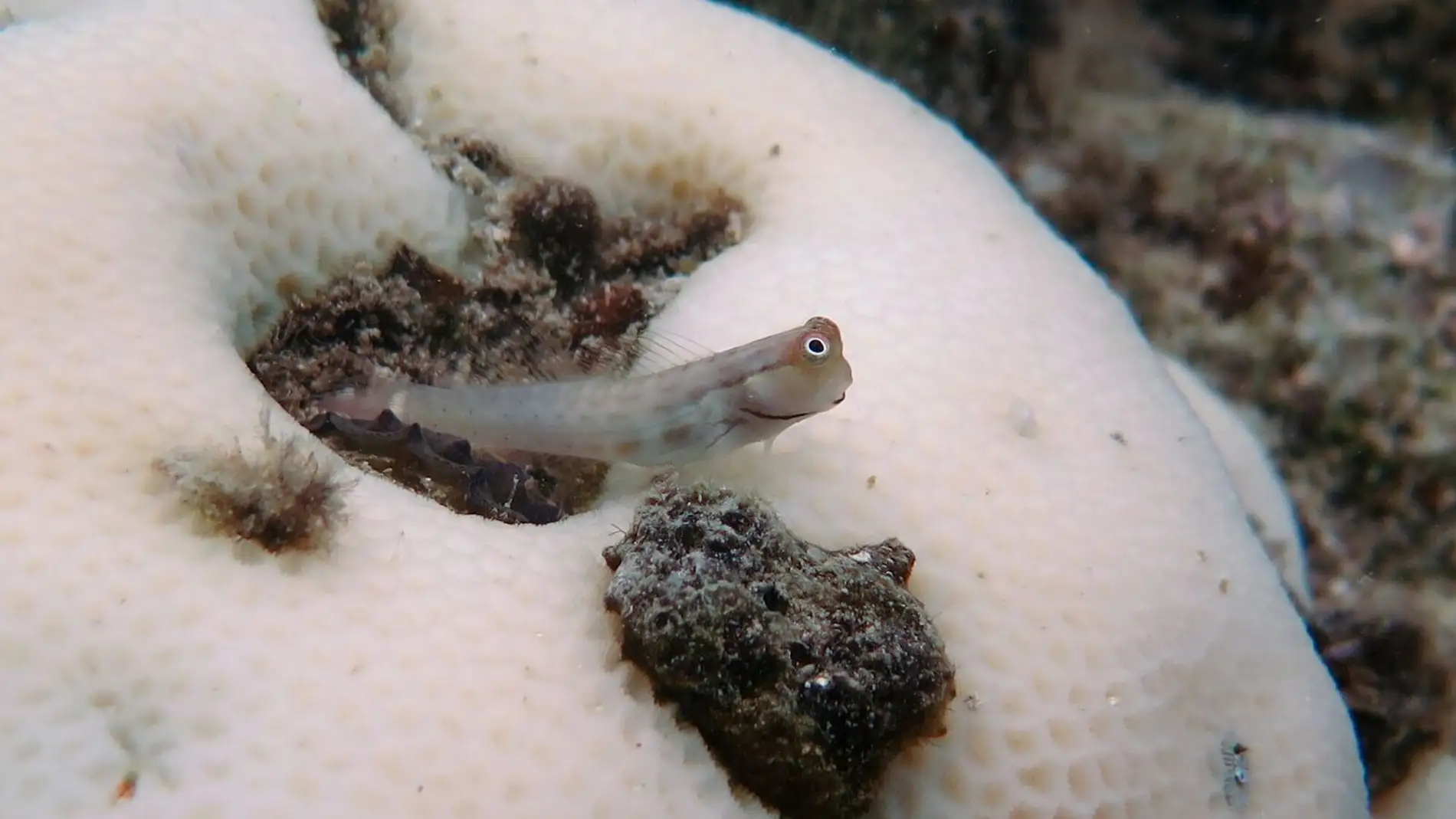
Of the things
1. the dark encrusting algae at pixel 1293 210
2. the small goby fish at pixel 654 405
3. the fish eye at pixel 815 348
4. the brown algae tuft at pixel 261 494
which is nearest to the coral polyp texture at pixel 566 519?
the brown algae tuft at pixel 261 494

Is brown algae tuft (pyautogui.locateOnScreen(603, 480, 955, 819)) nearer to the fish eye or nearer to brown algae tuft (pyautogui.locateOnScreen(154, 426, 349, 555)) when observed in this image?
the fish eye

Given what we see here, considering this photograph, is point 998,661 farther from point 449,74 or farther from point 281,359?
point 449,74

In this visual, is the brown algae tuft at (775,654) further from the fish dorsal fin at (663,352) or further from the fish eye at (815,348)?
the fish dorsal fin at (663,352)

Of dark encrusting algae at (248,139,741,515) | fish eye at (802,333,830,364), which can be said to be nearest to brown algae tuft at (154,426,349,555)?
dark encrusting algae at (248,139,741,515)

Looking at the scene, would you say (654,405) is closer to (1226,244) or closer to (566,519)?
(566,519)

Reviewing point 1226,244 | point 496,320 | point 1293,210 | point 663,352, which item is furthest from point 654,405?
point 1293,210

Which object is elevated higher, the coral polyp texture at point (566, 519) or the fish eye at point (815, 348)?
the fish eye at point (815, 348)
